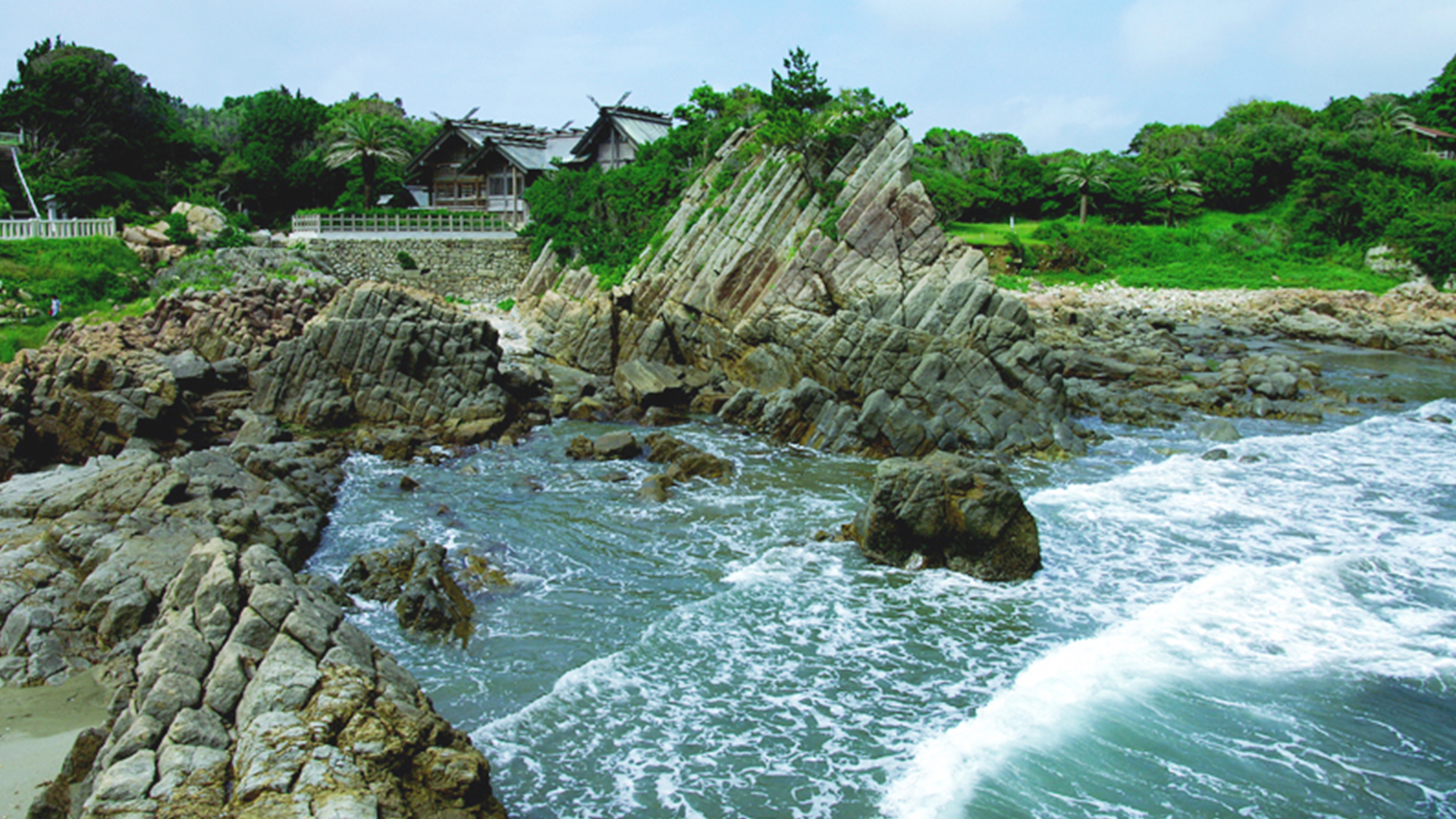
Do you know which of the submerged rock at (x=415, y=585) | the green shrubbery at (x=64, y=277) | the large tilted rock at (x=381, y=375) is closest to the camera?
the submerged rock at (x=415, y=585)

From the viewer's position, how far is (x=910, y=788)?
1170 centimetres

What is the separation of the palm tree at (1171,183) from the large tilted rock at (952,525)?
60614 millimetres

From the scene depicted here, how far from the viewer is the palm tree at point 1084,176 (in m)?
69.6

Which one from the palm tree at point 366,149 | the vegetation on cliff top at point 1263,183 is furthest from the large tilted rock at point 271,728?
the vegetation on cliff top at point 1263,183

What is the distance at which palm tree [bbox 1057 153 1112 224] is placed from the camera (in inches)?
2739

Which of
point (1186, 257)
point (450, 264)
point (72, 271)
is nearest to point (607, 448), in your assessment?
point (72, 271)

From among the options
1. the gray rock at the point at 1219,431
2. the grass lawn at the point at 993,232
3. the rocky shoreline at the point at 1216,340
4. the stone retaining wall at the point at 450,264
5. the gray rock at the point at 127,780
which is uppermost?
the grass lawn at the point at 993,232

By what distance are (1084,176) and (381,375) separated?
5733 cm

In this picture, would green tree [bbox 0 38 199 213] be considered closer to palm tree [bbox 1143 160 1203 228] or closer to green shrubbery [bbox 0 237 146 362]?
green shrubbery [bbox 0 237 146 362]

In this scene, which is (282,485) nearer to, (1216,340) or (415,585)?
(415,585)

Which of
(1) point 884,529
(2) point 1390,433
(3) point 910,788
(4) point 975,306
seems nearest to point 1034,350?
(4) point 975,306

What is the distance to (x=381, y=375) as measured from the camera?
30766 millimetres

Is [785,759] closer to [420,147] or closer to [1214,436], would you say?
[1214,436]

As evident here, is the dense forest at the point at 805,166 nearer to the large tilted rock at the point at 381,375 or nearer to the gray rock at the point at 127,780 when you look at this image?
the large tilted rock at the point at 381,375
